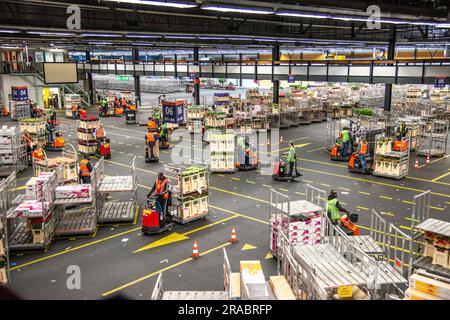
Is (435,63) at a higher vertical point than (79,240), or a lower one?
higher

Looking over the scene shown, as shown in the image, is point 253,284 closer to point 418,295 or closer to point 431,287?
point 418,295

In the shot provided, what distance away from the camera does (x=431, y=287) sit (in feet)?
22.1

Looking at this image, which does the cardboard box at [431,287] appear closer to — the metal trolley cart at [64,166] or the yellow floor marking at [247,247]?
the yellow floor marking at [247,247]

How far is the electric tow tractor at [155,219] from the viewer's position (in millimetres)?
12945

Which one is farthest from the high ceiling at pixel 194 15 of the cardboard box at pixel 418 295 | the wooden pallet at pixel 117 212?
the cardboard box at pixel 418 295

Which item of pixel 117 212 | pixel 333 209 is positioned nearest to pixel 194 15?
pixel 117 212

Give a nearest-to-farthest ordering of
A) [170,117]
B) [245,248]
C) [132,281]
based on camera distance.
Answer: [132,281], [245,248], [170,117]

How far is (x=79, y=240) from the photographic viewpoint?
1273 centimetres

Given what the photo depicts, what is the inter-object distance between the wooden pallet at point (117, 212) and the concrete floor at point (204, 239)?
1.12 ft

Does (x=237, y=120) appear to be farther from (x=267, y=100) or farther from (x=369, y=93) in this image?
(x=369, y=93)

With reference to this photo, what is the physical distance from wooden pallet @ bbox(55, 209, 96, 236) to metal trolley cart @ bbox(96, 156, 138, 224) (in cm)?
45
